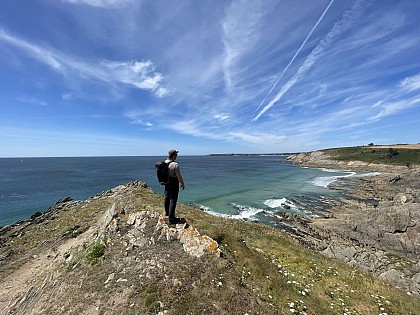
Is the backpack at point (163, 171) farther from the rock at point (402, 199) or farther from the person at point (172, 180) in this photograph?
the rock at point (402, 199)

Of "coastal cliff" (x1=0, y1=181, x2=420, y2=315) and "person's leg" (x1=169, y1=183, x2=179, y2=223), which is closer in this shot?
"coastal cliff" (x1=0, y1=181, x2=420, y2=315)

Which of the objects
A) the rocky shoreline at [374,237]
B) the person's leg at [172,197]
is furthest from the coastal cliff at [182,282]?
the rocky shoreline at [374,237]

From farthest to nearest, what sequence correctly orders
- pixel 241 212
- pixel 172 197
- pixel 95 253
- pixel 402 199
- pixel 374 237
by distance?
1. pixel 241 212
2. pixel 402 199
3. pixel 374 237
4. pixel 95 253
5. pixel 172 197

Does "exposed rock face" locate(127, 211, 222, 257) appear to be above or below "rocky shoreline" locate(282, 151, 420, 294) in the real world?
above

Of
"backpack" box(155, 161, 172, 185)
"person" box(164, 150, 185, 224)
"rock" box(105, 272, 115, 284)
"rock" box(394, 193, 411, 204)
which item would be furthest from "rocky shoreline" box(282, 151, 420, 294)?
"rock" box(105, 272, 115, 284)

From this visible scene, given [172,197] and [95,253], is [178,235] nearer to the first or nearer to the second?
[172,197]

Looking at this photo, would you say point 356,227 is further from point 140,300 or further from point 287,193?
point 140,300

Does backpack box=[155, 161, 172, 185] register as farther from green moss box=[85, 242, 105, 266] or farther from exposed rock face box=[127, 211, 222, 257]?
green moss box=[85, 242, 105, 266]

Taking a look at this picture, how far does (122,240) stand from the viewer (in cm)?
1370

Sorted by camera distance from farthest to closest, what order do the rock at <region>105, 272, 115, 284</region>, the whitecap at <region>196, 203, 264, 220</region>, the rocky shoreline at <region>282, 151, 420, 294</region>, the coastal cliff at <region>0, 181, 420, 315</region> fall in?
1. the whitecap at <region>196, 203, 264, 220</region>
2. the rocky shoreline at <region>282, 151, 420, 294</region>
3. the rock at <region>105, 272, 115, 284</region>
4. the coastal cliff at <region>0, 181, 420, 315</region>

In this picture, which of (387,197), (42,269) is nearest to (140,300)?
(42,269)

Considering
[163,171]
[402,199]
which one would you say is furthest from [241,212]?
[163,171]

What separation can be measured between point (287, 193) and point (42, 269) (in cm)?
5909

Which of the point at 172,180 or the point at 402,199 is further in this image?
the point at 402,199
